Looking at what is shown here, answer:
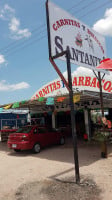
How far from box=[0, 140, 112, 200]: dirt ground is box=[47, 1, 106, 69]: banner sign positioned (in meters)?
4.45

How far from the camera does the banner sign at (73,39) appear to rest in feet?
23.1

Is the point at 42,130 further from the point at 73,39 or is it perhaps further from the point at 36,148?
the point at 73,39

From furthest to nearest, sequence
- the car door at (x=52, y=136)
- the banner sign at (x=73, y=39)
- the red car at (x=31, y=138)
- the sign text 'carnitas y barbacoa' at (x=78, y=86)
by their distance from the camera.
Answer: the sign text 'carnitas y barbacoa' at (x=78, y=86) < the car door at (x=52, y=136) < the red car at (x=31, y=138) < the banner sign at (x=73, y=39)

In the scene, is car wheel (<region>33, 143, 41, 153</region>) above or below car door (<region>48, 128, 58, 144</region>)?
below

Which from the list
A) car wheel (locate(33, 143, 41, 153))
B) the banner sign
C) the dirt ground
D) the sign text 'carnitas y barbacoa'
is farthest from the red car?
the sign text 'carnitas y barbacoa'

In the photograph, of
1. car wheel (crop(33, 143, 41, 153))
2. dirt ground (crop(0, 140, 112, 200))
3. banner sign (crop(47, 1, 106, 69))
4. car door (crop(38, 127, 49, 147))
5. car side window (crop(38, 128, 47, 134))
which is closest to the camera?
dirt ground (crop(0, 140, 112, 200))

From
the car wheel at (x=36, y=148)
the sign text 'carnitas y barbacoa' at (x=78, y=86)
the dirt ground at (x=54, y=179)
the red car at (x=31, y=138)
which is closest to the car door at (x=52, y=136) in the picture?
the red car at (x=31, y=138)

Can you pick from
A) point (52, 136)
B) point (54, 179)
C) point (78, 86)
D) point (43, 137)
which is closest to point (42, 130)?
point (43, 137)

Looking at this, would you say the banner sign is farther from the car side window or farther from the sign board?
the sign board

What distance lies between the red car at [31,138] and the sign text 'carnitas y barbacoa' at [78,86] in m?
5.55

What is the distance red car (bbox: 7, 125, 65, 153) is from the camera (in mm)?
10430

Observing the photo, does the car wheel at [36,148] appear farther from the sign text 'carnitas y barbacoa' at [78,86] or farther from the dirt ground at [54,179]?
the sign text 'carnitas y barbacoa' at [78,86]

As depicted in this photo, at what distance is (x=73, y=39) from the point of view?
8250mm

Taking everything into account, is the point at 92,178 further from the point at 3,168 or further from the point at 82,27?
the point at 82,27
